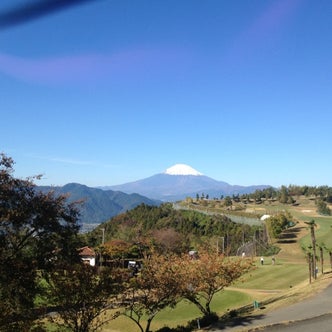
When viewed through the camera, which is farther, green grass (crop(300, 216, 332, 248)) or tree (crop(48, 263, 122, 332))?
green grass (crop(300, 216, 332, 248))

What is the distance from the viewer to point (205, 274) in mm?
23391

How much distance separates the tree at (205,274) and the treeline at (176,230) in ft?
131

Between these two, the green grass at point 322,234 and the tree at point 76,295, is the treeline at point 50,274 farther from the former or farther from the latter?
the green grass at point 322,234

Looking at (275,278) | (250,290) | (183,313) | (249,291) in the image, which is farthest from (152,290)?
(275,278)

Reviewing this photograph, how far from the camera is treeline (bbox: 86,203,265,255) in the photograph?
7300 centimetres

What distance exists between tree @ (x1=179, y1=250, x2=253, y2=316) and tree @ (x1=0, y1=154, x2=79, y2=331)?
22.9 feet

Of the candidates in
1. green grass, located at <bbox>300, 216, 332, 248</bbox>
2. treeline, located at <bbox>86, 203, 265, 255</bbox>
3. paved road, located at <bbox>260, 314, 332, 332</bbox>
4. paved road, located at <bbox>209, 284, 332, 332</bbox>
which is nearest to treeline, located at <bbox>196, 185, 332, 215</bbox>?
treeline, located at <bbox>86, 203, 265, 255</bbox>

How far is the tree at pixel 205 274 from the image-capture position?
73.9ft

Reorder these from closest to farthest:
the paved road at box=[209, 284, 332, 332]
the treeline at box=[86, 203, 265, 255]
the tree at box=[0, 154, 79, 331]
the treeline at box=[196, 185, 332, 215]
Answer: the tree at box=[0, 154, 79, 331], the paved road at box=[209, 284, 332, 332], the treeline at box=[86, 203, 265, 255], the treeline at box=[196, 185, 332, 215]

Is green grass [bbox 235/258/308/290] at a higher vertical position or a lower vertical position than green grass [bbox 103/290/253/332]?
lower

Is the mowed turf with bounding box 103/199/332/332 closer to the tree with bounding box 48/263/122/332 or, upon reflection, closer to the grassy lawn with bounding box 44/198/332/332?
the grassy lawn with bounding box 44/198/332/332

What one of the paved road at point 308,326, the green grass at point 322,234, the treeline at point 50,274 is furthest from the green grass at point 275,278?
the treeline at point 50,274

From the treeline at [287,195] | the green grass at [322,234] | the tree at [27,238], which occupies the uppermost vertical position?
the treeline at [287,195]

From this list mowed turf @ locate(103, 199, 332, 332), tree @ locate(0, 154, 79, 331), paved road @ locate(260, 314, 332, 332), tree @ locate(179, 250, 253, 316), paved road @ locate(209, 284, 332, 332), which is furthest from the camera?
mowed turf @ locate(103, 199, 332, 332)
